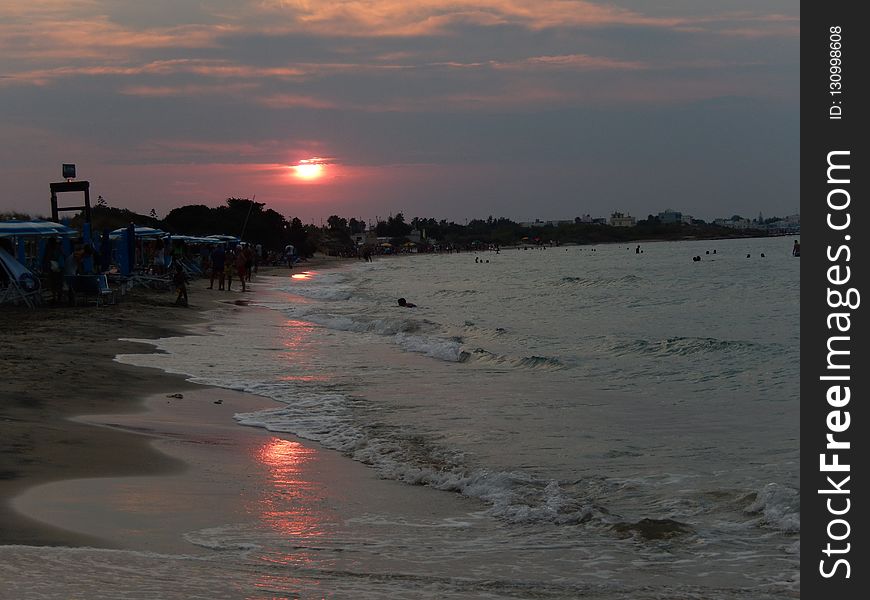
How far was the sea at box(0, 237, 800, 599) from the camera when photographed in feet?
17.4

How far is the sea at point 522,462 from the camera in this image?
5.32 meters

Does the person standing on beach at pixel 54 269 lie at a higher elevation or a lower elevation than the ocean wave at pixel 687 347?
higher

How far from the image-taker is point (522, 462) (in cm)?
862

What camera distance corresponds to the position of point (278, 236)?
104562 millimetres

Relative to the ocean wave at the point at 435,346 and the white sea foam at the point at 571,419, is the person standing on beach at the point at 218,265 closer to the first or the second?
the white sea foam at the point at 571,419

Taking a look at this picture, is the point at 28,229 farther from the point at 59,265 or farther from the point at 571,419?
the point at 571,419

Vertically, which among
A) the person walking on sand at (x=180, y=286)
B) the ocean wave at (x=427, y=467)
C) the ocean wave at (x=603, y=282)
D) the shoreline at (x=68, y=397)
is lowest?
the ocean wave at (x=603, y=282)

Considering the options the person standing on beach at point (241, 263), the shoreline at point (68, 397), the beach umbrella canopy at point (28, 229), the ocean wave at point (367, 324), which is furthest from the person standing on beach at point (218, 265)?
the shoreline at point (68, 397)

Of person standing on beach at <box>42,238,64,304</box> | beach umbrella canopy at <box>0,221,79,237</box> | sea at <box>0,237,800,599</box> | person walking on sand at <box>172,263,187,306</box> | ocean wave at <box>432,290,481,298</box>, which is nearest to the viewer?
sea at <box>0,237,800,599</box>

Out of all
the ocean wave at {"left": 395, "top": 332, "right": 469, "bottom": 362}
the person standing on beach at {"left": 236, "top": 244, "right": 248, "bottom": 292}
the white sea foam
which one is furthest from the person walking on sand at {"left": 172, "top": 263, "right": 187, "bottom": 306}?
the person standing on beach at {"left": 236, "top": 244, "right": 248, "bottom": 292}

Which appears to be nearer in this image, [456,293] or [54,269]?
[54,269]

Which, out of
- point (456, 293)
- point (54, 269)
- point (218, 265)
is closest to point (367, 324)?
point (54, 269)

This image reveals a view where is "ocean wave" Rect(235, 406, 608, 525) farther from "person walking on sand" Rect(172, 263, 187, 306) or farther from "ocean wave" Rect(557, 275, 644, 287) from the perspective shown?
"ocean wave" Rect(557, 275, 644, 287)
